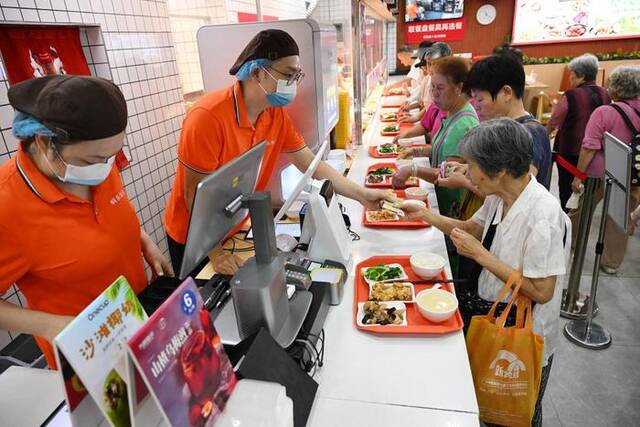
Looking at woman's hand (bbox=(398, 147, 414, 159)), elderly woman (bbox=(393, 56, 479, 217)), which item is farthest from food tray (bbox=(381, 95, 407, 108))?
elderly woman (bbox=(393, 56, 479, 217))

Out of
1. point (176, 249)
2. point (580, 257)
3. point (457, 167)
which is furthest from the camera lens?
point (580, 257)

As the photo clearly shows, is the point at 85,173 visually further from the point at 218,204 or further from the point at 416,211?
the point at 416,211

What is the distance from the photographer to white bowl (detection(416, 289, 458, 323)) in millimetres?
1431

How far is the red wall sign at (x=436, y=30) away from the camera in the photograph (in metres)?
9.99

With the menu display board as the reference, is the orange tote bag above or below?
below

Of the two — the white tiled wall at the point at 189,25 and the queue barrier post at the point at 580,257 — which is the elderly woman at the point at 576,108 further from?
the white tiled wall at the point at 189,25

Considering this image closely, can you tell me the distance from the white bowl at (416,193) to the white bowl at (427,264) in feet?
2.55

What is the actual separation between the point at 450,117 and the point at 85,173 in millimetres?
2250

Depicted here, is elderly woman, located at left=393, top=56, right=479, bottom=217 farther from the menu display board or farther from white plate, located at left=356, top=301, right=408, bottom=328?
the menu display board

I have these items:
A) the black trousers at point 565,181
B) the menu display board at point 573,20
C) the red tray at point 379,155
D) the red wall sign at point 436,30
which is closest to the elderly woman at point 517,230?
the red tray at point 379,155

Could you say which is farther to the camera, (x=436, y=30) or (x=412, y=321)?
(x=436, y=30)

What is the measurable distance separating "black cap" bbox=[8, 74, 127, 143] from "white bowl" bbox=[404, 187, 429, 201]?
1.84 m

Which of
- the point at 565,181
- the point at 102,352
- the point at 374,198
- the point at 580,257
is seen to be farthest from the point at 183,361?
the point at 565,181

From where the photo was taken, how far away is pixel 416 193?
2.57 metres
